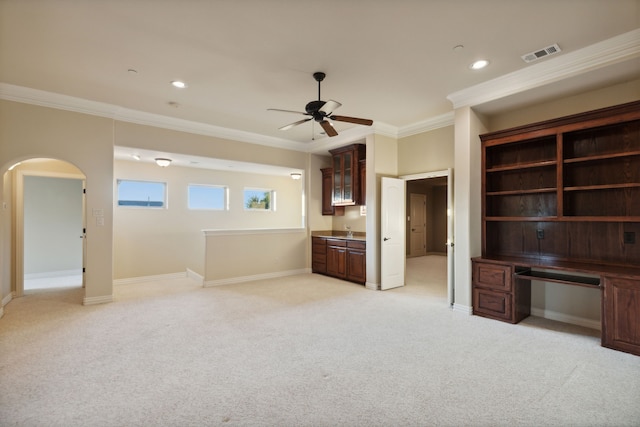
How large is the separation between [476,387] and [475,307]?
194 cm

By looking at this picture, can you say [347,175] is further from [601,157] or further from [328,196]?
[601,157]

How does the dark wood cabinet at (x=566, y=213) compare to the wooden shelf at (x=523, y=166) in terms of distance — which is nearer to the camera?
the dark wood cabinet at (x=566, y=213)

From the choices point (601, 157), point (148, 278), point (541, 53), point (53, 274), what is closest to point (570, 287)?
point (601, 157)

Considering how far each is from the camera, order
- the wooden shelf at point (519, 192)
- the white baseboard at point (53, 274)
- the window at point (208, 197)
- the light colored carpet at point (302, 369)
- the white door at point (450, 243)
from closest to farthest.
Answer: the light colored carpet at point (302, 369)
the wooden shelf at point (519, 192)
the white door at point (450, 243)
the white baseboard at point (53, 274)
the window at point (208, 197)

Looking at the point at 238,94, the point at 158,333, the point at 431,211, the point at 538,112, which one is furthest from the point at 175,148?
the point at 431,211

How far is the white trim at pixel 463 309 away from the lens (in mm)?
4082

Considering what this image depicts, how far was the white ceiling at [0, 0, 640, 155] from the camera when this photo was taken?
8.04 ft

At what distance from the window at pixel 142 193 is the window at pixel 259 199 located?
83.0 inches

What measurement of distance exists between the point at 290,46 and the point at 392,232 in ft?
12.0

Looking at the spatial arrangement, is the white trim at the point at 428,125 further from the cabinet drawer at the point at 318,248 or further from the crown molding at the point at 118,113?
the cabinet drawer at the point at 318,248

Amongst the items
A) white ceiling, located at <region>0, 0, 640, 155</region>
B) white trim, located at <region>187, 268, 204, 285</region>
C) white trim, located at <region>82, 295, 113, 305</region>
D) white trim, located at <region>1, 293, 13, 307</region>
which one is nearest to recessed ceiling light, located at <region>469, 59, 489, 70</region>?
white ceiling, located at <region>0, 0, 640, 155</region>

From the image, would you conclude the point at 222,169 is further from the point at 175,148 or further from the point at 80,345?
the point at 80,345

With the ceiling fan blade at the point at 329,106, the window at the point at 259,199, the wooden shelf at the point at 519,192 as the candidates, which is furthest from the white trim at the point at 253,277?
the wooden shelf at the point at 519,192

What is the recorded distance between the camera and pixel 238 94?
13.6 feet
